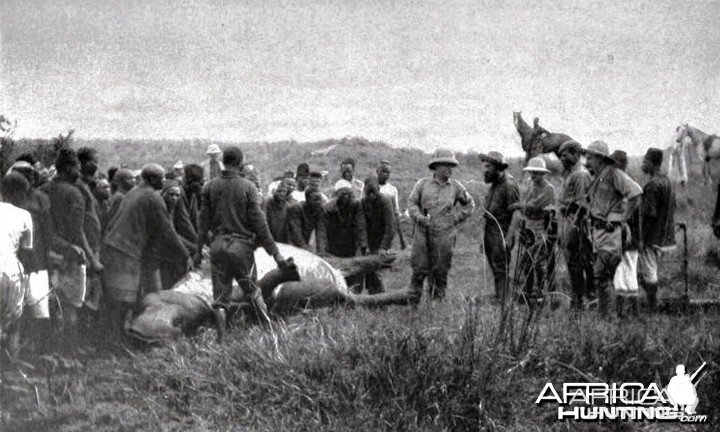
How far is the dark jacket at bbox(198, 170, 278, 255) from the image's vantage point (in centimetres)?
663

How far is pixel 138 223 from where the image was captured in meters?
6.78

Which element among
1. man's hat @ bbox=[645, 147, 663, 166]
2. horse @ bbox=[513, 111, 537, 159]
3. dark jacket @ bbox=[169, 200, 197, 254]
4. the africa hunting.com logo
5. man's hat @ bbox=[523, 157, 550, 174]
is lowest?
the africa hunting.com logo

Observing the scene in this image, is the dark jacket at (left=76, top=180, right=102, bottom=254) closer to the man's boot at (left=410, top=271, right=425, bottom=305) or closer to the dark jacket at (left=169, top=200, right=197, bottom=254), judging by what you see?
the dark jacket at (left=169, top=200, right=197, bottom=254)

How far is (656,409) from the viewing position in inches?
200

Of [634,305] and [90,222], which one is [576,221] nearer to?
[634,305]

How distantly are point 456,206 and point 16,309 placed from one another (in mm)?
4167

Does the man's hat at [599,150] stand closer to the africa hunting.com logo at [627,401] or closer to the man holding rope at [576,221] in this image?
the man holding rope at [576,221]

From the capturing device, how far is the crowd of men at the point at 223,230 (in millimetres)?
6062

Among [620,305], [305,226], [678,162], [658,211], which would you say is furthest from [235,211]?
[678,162]

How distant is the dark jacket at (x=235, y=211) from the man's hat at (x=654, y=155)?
3795 millimetres

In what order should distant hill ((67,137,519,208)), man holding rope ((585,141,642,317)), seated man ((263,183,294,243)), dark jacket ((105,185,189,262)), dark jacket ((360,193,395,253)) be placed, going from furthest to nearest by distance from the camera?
distant hill ((67,137,519,208)) → dark jacket ((360,193,395,253)) → seated man ((263,183,294,243)) → man holding rope ((585,141,642,317)) → dark jacket ((105,185,189,262))

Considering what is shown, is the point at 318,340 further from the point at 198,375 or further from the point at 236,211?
the point at 236,211

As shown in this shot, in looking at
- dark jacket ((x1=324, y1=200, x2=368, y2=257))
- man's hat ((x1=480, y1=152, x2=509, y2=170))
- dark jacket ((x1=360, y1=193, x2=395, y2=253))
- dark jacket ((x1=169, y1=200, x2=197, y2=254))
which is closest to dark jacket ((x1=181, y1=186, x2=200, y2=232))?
dark jacket ((x1=169, y1=200, x2=197, y2=254))

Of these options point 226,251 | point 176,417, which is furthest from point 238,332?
point 176,417
